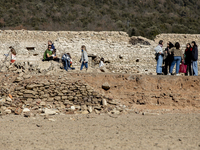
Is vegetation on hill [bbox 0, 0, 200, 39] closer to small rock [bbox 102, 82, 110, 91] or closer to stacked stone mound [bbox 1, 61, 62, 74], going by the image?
stacked stone mound [bbox 1, 61, 62, 74]

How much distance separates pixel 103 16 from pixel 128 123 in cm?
2452

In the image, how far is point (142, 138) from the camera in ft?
17.1

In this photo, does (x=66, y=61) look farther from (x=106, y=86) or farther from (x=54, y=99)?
(x=106, y=86)

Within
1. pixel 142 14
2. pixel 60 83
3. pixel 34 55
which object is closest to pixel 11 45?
pixel 34 55

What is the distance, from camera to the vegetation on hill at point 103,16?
85.5 feet

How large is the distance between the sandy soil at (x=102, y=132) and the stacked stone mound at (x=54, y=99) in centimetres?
41

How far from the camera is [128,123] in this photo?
644cm

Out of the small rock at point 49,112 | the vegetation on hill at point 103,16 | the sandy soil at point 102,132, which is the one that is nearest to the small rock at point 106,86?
the sandy soil at point 102,132

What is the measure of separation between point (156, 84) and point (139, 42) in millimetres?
10728

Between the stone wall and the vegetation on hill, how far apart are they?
20.7ft

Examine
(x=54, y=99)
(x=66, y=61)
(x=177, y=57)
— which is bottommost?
(x=54, y=99)

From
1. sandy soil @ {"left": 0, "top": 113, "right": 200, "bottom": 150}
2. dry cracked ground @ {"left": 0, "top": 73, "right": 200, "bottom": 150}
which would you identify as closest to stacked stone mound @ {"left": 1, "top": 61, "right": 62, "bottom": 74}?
dry cracked ground @ {"left": 0, "top": 73, "right": 200, "bottom": 150}

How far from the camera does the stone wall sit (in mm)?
17547

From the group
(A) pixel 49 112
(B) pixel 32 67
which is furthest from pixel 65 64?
(A) pixel 49 112
